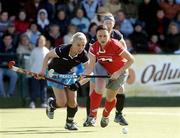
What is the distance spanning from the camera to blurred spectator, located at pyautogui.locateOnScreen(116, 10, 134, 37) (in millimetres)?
18797

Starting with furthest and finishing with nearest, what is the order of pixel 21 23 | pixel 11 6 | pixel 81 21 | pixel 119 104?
pixel 11 6 → pixel 81 21 → pixel 21 23 → pixel 119 104

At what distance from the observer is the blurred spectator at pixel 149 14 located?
19359 millimetres

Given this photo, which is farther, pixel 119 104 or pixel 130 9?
pixel 130 9

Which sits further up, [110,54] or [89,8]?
[89,8]

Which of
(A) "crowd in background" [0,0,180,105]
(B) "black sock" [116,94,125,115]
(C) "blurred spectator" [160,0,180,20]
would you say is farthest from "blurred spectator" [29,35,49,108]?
(B) "black sock" [116,94,125,115]

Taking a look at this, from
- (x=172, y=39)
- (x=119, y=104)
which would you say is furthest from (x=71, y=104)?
(x=172, y=39)

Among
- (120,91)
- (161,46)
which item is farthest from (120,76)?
(161,46)

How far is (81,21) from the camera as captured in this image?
61.3 ft

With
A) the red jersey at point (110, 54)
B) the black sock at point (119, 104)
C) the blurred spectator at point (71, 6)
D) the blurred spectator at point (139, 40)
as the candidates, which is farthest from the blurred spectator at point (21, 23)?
the red jersey at point (110, 54)

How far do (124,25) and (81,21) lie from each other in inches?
45.8

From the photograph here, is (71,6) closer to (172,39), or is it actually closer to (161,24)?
(161,24)

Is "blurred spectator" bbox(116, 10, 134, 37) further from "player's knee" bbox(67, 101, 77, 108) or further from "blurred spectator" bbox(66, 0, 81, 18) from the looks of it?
"player's knee" bbox(67, 101, 77, 108)

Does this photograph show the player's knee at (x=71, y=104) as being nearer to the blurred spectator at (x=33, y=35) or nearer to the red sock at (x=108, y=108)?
the red sock at (x=108, y=108)

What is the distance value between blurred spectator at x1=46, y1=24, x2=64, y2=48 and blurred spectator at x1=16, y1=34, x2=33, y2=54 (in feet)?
1.89
